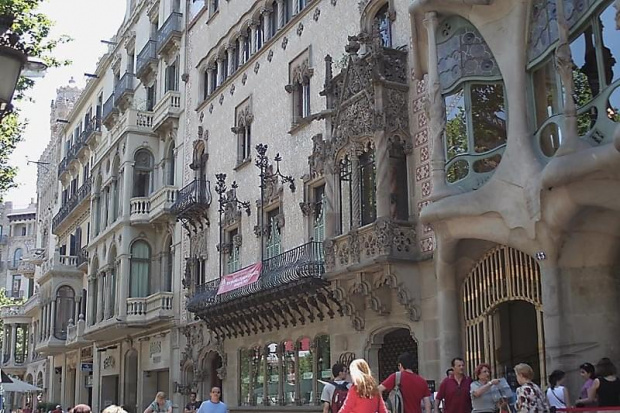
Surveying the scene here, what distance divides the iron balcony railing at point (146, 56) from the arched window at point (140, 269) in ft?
26.0

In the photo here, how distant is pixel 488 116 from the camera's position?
1592 centimetres

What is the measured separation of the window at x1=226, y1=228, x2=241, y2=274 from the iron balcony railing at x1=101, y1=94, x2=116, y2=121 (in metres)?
15.2

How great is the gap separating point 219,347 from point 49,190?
37325 millimetres

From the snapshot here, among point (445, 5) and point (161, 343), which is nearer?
point (445, 5)

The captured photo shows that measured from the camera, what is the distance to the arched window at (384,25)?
20.3 m

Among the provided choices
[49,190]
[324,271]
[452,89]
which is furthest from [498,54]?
[49,190]

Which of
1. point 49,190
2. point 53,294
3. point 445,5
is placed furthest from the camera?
point 49,190

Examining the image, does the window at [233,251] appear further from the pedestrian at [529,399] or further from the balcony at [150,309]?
the pedestrian at [529,399]

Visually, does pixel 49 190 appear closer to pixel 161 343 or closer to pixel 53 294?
pixel 53 294

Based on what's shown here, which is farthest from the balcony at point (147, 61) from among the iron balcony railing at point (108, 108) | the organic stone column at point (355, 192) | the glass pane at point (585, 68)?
the glass pane at point (585, 68)

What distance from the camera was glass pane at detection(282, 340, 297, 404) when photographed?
→ 77.0 feet

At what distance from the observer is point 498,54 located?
50.4 feet

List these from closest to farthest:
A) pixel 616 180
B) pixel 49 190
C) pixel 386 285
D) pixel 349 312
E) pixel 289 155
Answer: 1. pixel 616 180
2. pixel 386 285
3. pixel 349 312
4. pixel 289 155
5. pixel 49 190

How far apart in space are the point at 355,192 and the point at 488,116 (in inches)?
180
